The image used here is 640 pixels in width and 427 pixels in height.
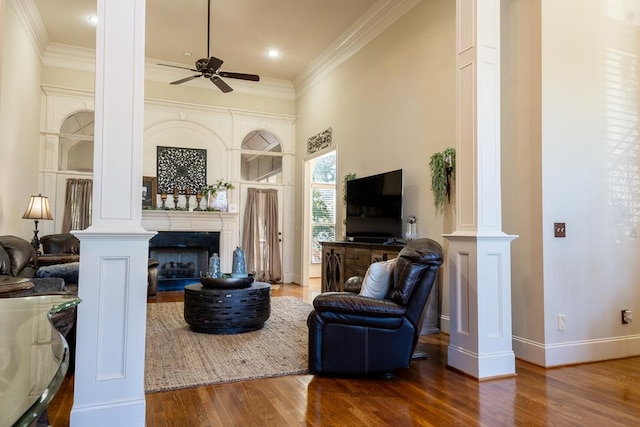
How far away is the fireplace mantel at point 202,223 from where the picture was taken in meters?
7.67

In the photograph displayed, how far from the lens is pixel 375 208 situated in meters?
5.59

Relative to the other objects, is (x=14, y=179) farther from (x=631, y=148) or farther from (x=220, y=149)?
(x=631, y=148)

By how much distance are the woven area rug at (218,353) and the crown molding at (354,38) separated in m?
4.01

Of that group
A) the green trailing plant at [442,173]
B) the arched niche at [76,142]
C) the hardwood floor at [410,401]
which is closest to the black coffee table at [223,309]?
the hardwood floor at [410,401]

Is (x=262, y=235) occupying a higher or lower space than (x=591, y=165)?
lower

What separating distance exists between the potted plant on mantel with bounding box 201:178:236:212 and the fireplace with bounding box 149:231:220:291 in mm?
472

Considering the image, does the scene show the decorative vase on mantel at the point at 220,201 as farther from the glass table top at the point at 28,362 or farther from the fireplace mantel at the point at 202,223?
the glass table top at the point at 28,362

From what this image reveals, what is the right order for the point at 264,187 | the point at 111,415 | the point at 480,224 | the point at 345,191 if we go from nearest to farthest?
the point at 111,415
the point at 480,224
the point at 345,191
the point at 264,187

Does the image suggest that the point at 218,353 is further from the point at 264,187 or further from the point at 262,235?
the point at 264,187

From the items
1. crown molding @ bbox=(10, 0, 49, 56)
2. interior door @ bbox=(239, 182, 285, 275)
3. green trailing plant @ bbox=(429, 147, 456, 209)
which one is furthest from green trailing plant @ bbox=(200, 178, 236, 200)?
green trailing plant @ bbox=(429, 147, 456, 209)

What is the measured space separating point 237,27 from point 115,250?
16.9 ft

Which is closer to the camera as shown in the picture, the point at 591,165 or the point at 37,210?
the point at 591,165

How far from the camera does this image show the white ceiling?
229 inches

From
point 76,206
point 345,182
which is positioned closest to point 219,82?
point 345,182
